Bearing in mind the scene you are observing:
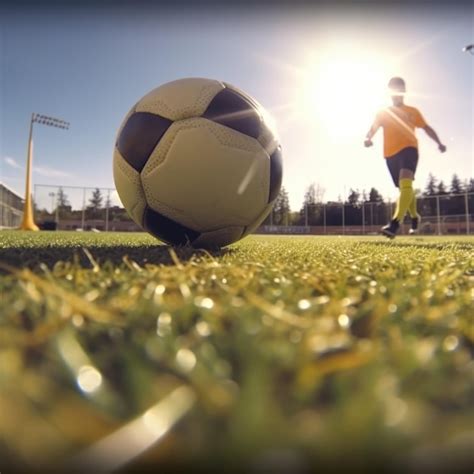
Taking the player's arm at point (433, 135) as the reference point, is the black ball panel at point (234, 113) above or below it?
below

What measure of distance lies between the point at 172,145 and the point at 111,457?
7.53ft

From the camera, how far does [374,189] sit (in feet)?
168

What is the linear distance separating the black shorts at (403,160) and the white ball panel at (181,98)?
4269 millimetres

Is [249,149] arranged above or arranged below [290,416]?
above

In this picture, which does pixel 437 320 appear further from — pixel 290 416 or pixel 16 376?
pixel 16 376

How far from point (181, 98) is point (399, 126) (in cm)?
461

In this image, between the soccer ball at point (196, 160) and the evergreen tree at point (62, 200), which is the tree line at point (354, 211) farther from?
the soccer ball at point (196, 160)

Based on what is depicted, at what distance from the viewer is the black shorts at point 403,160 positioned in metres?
6.01

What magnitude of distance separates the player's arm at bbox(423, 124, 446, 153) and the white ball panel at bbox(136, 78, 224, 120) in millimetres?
4532

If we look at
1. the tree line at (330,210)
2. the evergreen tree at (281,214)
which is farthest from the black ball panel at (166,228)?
the evergreen tree at (281,214)

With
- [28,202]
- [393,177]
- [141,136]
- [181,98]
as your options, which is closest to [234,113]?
[181,98]

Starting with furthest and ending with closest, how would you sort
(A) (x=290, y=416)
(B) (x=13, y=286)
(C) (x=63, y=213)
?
(C) (x=63, y=213) → (B) (x=13, y=286) → (A) (x=290, y=416)

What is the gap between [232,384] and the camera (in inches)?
20.9

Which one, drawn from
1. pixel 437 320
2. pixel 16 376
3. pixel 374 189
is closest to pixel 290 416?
pixel 16 376
